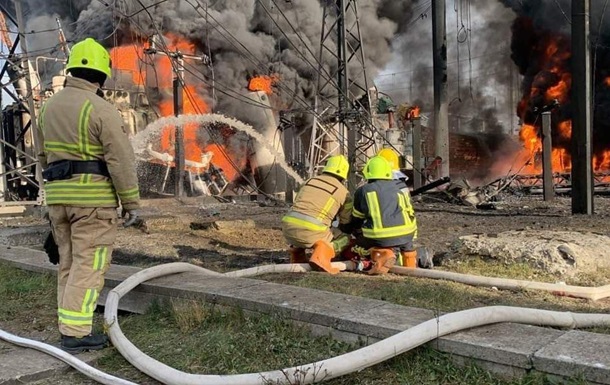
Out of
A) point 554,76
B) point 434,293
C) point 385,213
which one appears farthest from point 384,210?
point 554,76

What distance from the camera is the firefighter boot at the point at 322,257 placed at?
541cm

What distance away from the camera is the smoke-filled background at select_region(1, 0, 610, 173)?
81.7 ft

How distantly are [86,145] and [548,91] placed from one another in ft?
83.1

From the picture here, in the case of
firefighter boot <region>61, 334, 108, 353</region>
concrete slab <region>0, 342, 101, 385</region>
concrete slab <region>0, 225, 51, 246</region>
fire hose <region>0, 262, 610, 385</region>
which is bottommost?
concrete slab <region>0, 342, 101, 385</region>

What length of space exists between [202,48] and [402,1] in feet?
40.1

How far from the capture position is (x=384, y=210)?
5359 millimetres

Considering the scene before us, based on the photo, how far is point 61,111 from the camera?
10.6ft

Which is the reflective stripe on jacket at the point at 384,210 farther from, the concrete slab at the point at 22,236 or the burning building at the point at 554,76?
the burning building at the point at 554,76

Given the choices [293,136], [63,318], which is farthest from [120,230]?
[293,136]

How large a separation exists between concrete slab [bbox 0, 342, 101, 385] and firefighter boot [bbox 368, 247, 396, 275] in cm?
298

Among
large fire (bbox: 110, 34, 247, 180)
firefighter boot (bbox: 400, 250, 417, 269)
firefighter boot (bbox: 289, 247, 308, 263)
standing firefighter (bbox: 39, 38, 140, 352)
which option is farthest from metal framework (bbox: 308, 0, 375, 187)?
standing firefighter (bbox: 39, 38, 140, 352)

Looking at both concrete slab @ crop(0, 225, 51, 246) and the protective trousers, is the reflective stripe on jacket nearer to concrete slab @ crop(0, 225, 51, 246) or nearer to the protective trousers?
the protective trousers

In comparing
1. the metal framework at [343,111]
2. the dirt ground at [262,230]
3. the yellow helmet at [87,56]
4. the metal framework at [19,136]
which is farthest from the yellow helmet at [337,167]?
the metal framework at [19,136]

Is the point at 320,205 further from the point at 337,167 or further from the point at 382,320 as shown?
the point at 382,320
